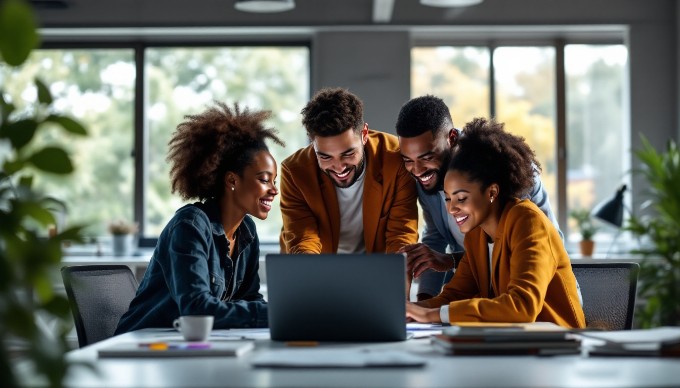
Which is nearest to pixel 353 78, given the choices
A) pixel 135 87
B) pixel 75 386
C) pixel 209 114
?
pixel 135 87

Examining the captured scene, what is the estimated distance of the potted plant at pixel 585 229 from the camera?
18.6 ft

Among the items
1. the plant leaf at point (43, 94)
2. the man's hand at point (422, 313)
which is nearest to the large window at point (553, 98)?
the man's hand at point (422, 313)

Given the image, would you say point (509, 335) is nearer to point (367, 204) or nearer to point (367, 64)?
point (367, 204)

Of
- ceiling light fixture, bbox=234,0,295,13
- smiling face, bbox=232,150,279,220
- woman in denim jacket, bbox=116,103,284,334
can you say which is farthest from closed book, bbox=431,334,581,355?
ceiling light fixture, bbox=234,0,295,13

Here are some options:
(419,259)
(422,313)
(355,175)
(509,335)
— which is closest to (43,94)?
(509,335)

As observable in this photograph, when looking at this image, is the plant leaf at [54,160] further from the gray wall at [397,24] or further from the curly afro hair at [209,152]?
the gray wall at [397,24]

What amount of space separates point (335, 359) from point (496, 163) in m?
1.03

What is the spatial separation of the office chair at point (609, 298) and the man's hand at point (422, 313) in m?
0.56

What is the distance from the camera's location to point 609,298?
2662 millimetres

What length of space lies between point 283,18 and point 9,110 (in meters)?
4.86

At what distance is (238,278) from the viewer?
2.74 metres

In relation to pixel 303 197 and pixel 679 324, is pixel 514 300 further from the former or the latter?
pixel 303 197

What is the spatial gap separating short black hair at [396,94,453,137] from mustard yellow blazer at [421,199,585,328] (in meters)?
0.40

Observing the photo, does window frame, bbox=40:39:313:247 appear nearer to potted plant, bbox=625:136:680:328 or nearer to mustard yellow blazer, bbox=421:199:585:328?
mustard yellow blazer, bbox=421:199:585:328
